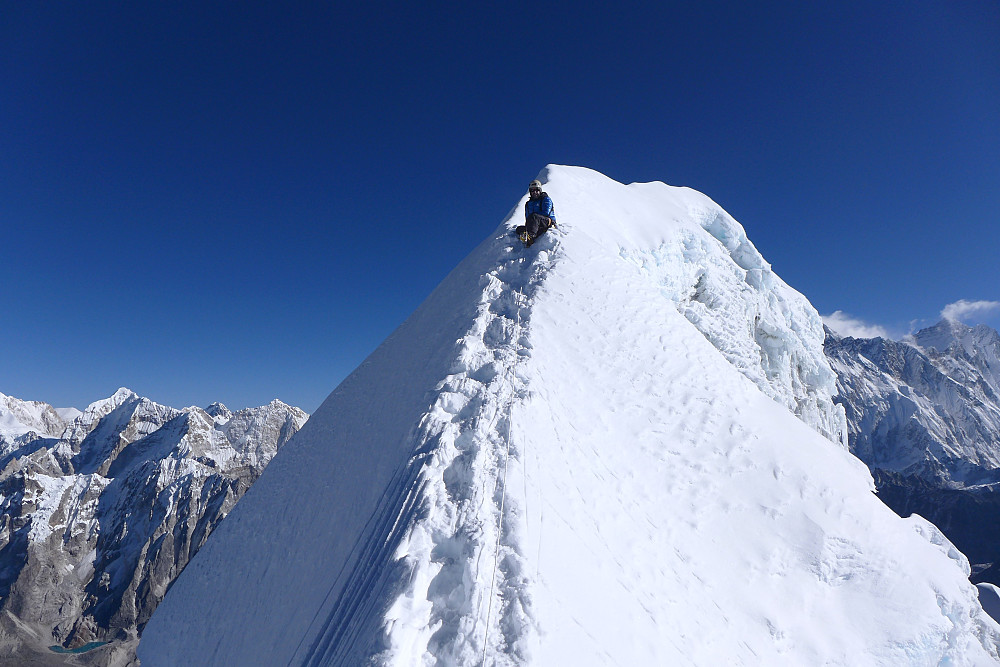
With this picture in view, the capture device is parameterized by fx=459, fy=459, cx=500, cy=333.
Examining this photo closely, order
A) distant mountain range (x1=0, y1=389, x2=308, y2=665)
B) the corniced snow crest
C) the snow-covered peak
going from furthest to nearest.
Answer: distant mountain range (x1=0, y1=389, x2=308, y2=665)
the corniced snow crest
the snow-covered peak

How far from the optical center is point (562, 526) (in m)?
6.61

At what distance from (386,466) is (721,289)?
19671 mm

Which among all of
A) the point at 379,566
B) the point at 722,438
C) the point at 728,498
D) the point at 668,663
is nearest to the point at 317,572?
the point at 379,566

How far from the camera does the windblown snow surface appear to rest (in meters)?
5.59

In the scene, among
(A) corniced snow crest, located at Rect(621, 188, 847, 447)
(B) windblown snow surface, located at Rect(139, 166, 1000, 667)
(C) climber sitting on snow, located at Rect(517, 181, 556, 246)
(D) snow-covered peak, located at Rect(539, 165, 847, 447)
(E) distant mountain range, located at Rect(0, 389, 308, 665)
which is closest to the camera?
(B) windblown snow surface, located at Rect(139, 166, 1000, 667)

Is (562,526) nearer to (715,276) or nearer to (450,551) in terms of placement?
(450,551)

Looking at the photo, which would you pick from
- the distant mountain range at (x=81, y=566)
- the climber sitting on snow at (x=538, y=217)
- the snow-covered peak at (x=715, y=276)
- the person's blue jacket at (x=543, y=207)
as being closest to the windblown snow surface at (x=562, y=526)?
the climber sitting on snow at (x=538, y=217)

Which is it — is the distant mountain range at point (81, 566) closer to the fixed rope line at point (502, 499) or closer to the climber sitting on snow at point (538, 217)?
the climber sitting on snow at point (538, 217)

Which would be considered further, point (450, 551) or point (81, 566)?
point (81, 566)

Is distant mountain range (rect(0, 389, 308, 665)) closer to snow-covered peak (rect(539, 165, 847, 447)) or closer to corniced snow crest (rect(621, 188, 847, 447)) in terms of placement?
snow-covered peak (rect(539, 165, 847, 447))

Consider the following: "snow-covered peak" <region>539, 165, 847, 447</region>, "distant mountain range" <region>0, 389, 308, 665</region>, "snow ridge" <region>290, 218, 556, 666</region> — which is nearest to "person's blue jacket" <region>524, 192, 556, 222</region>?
"snow-covered peak" <region>539, 165, 847, 447</region>

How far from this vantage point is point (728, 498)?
27.6 feet

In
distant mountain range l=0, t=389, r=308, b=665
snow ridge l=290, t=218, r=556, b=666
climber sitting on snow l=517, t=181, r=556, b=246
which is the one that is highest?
climber sitting on snow l=517, t=181, r=556, b=246

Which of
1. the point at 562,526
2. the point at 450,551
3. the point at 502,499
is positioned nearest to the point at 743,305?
the point at 562,526
